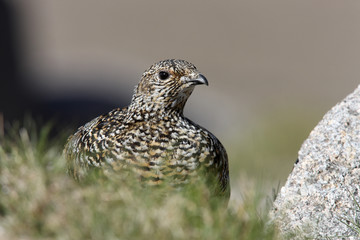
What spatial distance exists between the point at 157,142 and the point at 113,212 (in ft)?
3.86

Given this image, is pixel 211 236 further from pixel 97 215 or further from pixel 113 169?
pixel 113 169

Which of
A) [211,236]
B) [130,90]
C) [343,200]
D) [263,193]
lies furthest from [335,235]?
[130,90]

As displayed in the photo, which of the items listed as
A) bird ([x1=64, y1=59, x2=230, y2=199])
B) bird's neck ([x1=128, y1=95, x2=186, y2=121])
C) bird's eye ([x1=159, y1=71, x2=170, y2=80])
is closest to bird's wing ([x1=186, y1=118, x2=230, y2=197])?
bird ([x1=64, y1=59, x2=230, y2=199])

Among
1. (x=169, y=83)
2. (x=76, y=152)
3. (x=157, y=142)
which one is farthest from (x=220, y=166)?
(x=76, y=152)

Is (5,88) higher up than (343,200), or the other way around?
(343,200)

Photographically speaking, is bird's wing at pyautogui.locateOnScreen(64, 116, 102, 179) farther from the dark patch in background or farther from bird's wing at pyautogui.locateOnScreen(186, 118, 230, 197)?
the dark patch in background

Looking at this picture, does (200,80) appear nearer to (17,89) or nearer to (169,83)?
(169,83)

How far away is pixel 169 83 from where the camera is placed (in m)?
5.82

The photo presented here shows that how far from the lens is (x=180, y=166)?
5.20 m

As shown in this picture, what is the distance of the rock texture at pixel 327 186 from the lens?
4.92m

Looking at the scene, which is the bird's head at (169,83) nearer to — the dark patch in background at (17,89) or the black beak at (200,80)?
the black beak at (200,80)

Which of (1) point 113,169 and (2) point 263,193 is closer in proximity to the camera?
(2) point 263,193

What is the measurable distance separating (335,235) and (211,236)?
1155 millimetres

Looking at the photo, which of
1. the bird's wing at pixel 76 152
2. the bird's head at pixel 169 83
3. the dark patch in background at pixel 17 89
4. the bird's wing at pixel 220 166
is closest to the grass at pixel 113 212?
the bird's wing at pixel 76 152
